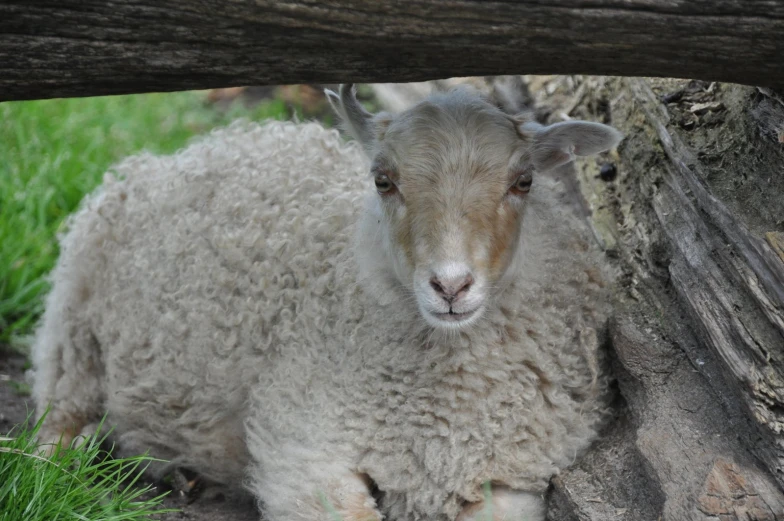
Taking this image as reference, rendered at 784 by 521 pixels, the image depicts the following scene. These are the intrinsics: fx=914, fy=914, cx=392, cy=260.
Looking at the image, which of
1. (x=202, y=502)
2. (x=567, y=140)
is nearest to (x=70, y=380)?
(x=202, y=502)

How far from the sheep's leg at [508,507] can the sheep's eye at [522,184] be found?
120 centimetres

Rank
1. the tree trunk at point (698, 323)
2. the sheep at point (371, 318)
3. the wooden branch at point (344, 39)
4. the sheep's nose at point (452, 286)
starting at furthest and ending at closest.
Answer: the sheep at point (371, 318) → the sheep's nose at point (452, 286) → the tree trunk at point (698, 323) → the wooden branch at point (344, 39)

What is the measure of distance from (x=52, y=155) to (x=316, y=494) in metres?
4.50

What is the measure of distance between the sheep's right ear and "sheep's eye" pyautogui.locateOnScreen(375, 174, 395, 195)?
250 mm

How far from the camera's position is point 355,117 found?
399cm

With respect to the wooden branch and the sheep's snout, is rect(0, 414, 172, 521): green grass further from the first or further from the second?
the wooden branch

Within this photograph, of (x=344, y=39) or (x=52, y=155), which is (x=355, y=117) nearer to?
(x=344, y=39)

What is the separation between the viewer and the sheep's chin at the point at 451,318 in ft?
11.2

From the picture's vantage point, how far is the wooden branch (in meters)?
2.77

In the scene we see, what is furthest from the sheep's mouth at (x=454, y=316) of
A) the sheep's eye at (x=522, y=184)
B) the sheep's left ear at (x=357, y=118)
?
the sheep's left ear at (x=357, y=118)

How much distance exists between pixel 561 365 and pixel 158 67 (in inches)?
80.7

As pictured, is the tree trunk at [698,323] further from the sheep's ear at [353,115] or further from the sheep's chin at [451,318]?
the sheep's ear at [353,115]

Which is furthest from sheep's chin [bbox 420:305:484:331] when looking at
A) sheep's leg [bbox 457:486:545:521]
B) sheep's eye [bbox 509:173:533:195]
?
sheep's leg [bbox 457:486:545:521]

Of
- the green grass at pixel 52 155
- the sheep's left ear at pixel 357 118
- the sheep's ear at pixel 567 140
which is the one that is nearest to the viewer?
the sheep's ear at pixel 567 140
